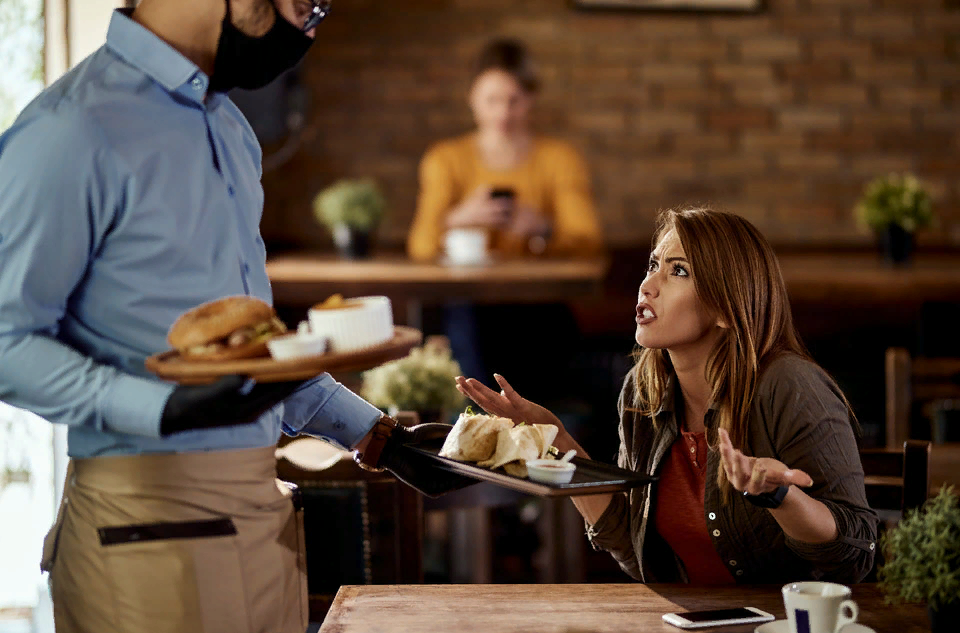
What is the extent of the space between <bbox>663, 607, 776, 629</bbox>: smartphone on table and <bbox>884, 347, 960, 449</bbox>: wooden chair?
1609 millimetres

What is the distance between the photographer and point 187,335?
4.17 ft

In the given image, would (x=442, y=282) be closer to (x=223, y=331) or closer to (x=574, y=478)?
(x=574, y=478)

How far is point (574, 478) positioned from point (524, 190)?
3.40 meters

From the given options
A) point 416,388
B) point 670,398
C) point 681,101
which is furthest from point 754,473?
point 681,101

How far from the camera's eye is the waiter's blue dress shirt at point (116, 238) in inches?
51.2

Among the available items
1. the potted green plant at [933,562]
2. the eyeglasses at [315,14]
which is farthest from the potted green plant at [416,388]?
the potted green plant at [933,562]

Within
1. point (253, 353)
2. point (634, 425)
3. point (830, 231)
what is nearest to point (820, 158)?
point (830, 231)

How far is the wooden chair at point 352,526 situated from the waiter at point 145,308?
508mm

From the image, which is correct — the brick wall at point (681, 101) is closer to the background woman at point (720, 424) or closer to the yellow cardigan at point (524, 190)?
the yellow cardigan at point (524, 190)

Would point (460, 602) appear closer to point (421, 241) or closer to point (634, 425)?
point (634, 425)

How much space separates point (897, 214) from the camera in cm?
459

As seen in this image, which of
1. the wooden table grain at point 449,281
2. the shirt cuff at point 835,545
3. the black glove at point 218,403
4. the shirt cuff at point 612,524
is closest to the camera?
the black glove at point 218,403

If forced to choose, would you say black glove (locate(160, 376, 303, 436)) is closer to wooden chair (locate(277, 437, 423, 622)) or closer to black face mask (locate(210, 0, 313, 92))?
black face mask (locate(210, 0, 313, 92))

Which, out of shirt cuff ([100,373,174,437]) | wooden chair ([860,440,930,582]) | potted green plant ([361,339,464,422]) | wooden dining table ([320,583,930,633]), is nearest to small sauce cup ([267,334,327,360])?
shirt cuff ([100,373,174,437])
